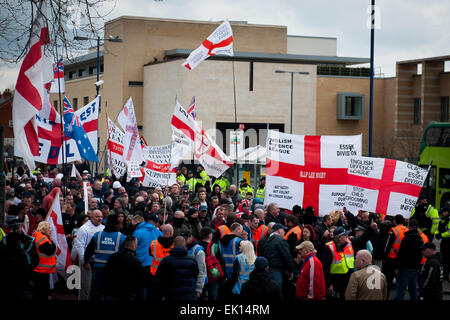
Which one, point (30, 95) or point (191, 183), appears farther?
point (191, 183)

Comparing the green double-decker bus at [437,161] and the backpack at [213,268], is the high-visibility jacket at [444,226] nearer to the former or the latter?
the backpack at [213,268]

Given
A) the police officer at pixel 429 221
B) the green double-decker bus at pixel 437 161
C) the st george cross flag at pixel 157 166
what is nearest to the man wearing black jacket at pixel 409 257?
the police officer at pixel 429 221

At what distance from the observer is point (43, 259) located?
10.9 meters

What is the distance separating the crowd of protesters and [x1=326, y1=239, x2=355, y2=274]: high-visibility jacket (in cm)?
2

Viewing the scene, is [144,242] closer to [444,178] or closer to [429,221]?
[429,221]

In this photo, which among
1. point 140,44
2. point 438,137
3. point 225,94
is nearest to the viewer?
point 438,137

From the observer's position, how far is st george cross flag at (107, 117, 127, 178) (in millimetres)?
20094

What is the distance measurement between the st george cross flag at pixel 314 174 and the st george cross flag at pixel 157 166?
5.05m

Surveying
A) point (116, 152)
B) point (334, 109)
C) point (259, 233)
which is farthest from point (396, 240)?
point (334, 109)

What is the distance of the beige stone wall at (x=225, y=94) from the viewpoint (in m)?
56.7

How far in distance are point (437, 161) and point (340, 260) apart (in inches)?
806

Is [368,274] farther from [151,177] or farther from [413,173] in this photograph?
[151,177]

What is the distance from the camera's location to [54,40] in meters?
10.7

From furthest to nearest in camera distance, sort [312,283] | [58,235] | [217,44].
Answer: [217,44] < [58,235] < [312,283]
